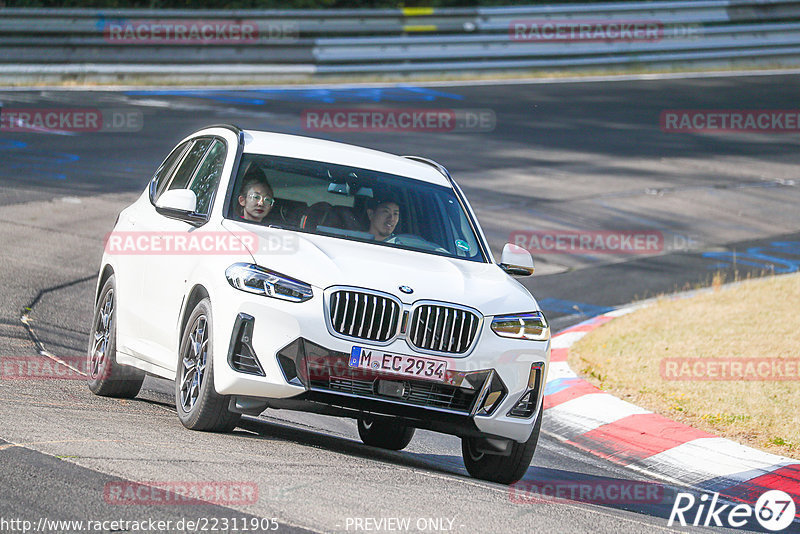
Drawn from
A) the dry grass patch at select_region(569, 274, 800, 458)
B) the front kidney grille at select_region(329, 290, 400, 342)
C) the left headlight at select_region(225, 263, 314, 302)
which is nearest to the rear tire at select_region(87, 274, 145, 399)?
the left headlight at select_region(225, 263, 314, 302)

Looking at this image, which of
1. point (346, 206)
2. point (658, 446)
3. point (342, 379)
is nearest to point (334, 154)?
point (346, 206)

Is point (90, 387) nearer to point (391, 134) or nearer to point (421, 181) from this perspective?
point (421, 181)

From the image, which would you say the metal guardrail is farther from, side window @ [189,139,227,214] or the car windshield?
the car windshield

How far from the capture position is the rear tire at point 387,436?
A: 8.24 meters

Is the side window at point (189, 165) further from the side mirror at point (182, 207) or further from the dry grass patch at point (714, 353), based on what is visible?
the dry grass patch at point (714, 353)

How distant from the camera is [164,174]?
8.80 metres

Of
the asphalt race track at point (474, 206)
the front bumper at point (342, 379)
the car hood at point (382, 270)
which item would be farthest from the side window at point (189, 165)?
the front bumper at point (342, 379)

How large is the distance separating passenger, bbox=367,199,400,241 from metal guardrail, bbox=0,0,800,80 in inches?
720

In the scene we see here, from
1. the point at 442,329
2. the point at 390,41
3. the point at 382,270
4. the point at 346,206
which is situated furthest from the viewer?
the point at 390,41

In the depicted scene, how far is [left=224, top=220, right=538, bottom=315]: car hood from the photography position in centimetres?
660

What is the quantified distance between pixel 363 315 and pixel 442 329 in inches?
17.4

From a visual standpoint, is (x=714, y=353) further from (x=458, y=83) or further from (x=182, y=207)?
(x=458, y=83)

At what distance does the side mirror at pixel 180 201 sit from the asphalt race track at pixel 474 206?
127 cm

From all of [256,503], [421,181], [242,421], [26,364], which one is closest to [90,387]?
[26,364]
